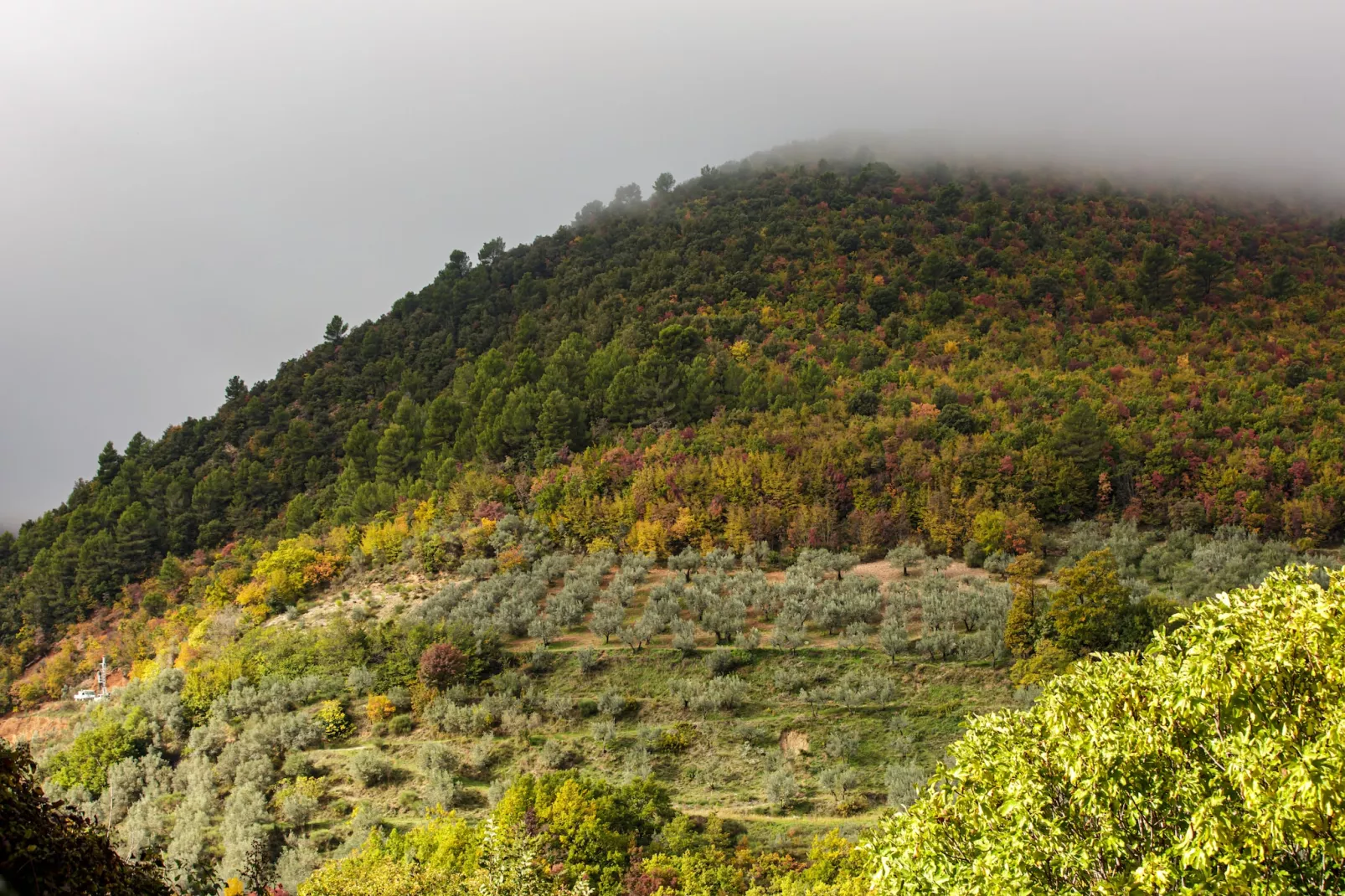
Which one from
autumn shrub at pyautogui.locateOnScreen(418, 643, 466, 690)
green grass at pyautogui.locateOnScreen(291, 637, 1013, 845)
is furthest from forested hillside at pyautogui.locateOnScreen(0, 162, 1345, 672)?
autumn shrub at pyautogui.locateOnScreen(418, 643, 466, 690)

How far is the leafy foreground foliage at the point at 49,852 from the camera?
18.9 ft

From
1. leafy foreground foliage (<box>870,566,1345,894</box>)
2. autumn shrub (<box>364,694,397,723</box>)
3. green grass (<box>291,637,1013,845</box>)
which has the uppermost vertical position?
leafy foreground foliage (<box>870,566,1345,894</box>)

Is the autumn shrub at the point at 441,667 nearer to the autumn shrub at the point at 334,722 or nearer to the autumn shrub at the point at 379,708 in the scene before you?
the autumn shrub at the point at 379,708

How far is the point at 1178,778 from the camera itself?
7273 mm

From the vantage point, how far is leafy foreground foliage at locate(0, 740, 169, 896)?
576 cm

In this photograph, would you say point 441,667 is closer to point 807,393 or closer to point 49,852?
point 49,852

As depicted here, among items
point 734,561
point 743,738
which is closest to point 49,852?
point 743,738

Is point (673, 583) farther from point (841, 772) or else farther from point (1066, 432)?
point (1066, 432)

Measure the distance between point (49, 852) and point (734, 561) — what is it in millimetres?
30026

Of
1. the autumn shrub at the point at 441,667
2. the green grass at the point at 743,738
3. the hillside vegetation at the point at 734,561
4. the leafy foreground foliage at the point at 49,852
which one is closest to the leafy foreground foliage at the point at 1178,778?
the hillside vegetation at the point at 734,561

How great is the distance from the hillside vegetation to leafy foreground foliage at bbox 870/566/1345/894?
63mm

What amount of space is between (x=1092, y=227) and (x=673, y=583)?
47.6 meters

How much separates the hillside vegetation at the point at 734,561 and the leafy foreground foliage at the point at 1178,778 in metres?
0.06

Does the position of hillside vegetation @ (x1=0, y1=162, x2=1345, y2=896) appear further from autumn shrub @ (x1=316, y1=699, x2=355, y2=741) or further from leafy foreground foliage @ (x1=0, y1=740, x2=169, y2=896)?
leafy foreground foliage @ (x1=0, y1=740, x2=169, y2=896)
